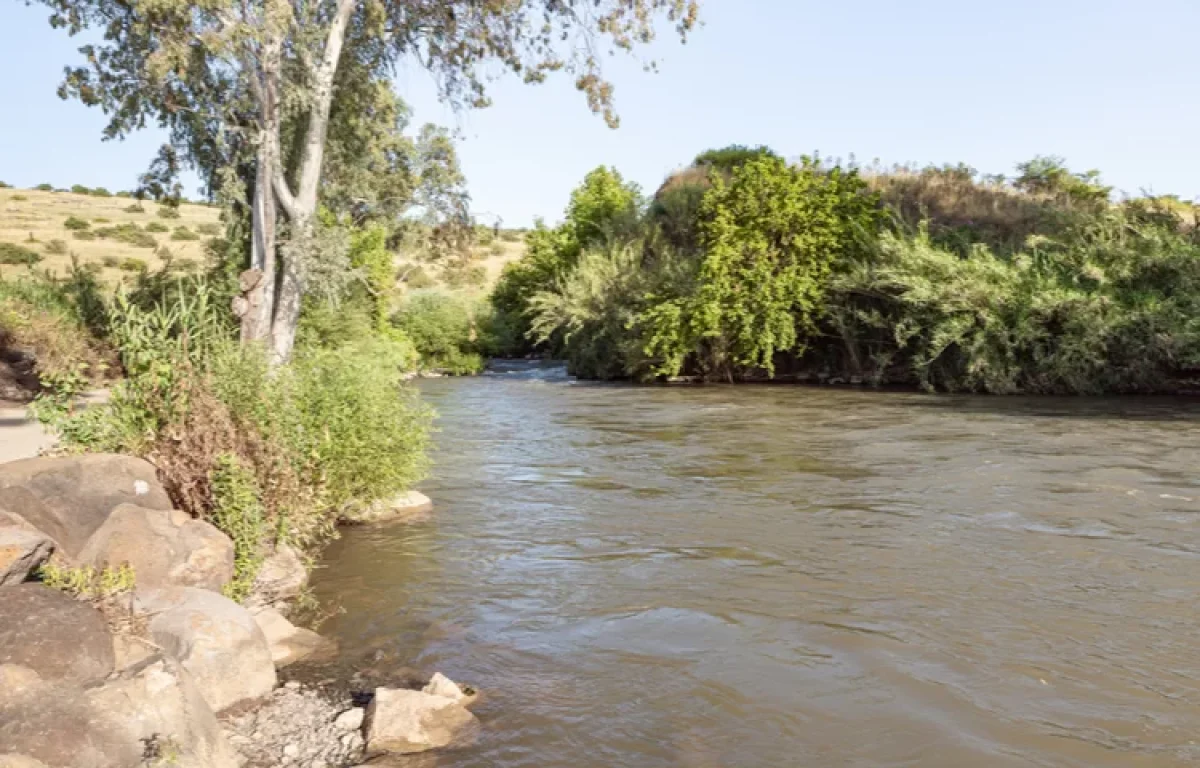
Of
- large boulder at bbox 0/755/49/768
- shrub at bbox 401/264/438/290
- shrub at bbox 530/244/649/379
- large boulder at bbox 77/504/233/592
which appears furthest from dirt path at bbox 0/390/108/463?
shrub at bbox 401/264/438/290

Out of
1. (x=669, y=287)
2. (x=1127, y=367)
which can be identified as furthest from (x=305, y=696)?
(x=669, y=287)

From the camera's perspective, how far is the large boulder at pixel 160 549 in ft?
19.8

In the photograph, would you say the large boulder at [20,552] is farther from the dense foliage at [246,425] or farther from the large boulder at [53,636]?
the dense foliage at [246,425]

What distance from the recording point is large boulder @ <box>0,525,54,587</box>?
5.02m

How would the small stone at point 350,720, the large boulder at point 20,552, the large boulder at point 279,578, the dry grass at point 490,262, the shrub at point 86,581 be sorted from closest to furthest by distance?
the large boulder at point 20,552 < the shrub at point 86,581 < the small stone at point 350,720 < the large boulder at point 279,578 < the dry grass at point 490,262

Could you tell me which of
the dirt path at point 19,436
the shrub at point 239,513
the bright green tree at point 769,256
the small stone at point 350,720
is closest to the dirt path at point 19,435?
the dirt path at point 19,436

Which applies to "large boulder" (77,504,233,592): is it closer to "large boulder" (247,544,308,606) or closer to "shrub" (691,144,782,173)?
"large boulder" (247,544,308,606)

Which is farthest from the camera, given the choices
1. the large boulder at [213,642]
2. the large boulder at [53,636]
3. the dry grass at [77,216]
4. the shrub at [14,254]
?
the dry grass at [77,216]

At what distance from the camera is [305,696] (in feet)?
18.9

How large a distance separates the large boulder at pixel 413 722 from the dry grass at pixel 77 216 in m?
34.5

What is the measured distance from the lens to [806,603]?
25.2ft

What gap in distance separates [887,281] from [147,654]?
23299 millimetres

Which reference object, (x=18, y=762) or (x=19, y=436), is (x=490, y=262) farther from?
(x=18, y=762)

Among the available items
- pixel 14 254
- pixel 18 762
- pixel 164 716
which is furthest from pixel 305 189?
pixel 14 254
